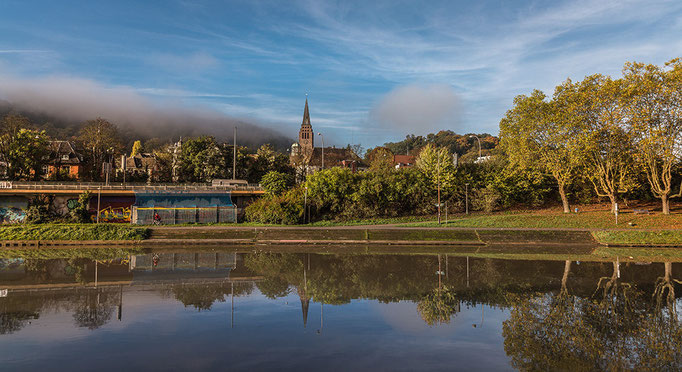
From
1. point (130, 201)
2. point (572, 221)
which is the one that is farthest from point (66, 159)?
point (572, 221)

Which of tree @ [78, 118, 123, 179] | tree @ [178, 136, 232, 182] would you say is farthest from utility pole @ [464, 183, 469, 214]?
tree @ [78, 118, 123, 179]

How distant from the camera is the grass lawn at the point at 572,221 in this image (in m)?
38.8

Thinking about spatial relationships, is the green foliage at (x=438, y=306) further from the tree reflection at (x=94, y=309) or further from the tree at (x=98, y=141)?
the tree at (x=98, y=141)

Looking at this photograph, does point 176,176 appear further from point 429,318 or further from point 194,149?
point 429,318

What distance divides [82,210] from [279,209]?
20449mm

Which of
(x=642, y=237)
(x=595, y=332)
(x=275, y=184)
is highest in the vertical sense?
(x=275, y=184)

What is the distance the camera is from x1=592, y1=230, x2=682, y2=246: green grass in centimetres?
3328

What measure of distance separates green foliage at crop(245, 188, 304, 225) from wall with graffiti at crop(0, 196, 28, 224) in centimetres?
2342

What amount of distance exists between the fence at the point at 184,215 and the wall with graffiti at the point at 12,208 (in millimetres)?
12404

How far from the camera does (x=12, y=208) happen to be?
43500 millimetres

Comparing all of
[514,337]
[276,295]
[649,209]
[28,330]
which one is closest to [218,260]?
[276,295]

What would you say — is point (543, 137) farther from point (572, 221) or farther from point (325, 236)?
point (325, 236)

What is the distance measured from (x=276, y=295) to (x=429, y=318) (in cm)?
682

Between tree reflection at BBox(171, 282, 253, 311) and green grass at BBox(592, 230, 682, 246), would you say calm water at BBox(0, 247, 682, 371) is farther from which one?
green grass at BBox(592, 230, 682, 246)
